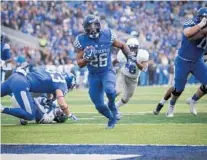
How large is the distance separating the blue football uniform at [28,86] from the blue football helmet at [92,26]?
0.75m

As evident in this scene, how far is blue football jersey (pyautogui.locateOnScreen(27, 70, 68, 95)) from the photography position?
8.65m

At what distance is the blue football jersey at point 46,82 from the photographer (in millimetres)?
8648

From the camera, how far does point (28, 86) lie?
866cm

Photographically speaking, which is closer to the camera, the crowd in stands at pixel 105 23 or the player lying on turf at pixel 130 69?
the player lying on turf at pixel 130 69

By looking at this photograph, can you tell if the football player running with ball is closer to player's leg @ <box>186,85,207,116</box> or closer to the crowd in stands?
player's leg @ <box>186,85,207,116</box>

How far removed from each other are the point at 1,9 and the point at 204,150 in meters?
18.2

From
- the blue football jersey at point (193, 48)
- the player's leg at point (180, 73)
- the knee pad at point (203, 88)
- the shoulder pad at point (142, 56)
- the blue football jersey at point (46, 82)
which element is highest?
the blue football jersey at point (193, 48)

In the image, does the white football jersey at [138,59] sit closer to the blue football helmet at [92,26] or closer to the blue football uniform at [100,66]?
the blue football uniform at [100,66]

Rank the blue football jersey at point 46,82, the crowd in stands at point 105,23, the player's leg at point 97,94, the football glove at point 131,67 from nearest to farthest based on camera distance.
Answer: the player's leg at point 97,94
the blue football jersey at point 46,82
the football glove at point 131,67
the crowd in stands at point 105,23

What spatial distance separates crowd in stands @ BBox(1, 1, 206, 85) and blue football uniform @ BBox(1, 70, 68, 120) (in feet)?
42.0

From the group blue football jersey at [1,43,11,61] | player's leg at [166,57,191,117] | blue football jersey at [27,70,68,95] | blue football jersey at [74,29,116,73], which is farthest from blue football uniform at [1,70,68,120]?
blue football jersey at [1,43,11,61]

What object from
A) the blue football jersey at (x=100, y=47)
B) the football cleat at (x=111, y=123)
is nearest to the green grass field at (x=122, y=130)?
the football cleat at (x=111, y=123)

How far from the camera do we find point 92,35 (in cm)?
847

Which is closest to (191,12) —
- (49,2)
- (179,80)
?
(49,2)
